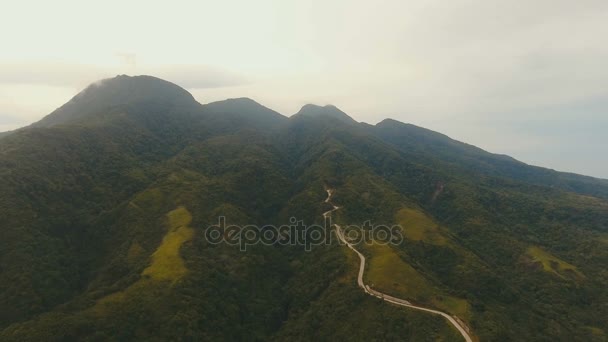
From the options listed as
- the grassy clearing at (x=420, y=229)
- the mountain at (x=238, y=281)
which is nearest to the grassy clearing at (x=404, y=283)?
the mountain at (x=238, y=281)

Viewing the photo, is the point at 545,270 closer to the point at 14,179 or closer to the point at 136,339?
the point at 136,339

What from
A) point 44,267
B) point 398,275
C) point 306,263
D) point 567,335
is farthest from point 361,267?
point 44,267

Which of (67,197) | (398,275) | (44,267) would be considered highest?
(67,197)

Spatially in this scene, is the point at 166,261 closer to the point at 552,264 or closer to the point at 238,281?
the point at 238,281

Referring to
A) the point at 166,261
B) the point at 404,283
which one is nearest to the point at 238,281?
the point at 166,261

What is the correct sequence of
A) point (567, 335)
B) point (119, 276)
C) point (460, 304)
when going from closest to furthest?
1. point (460, 304)
2. point (567, 335)
3. point (119, 276)
